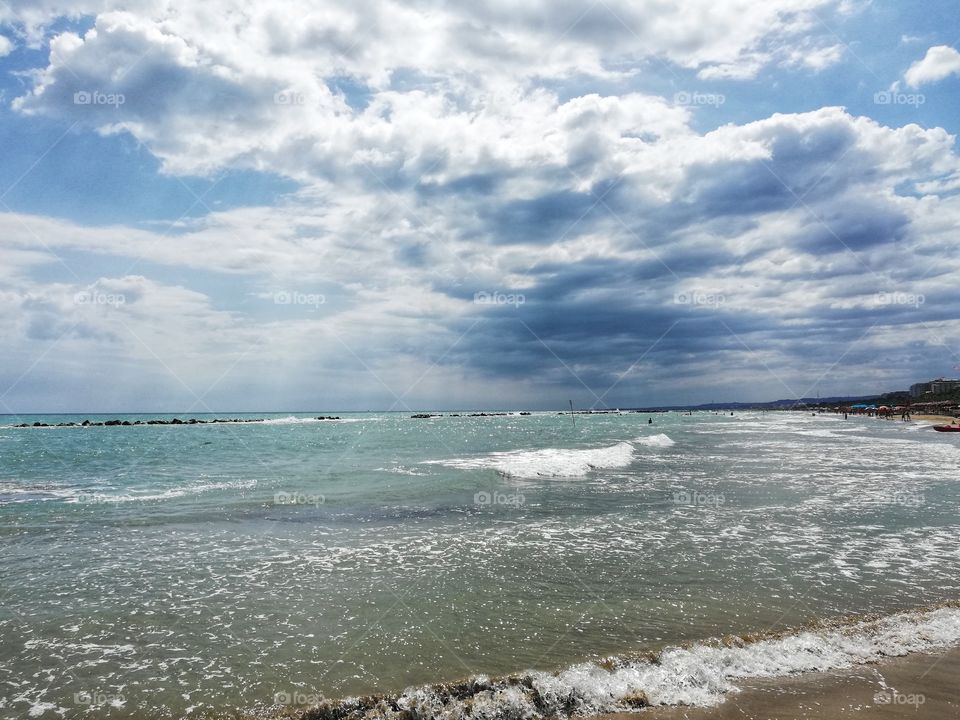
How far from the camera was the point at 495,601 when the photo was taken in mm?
10109

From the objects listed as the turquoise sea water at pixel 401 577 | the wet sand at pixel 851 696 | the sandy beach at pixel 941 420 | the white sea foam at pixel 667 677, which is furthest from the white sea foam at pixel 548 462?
the sandy beach at pixel 941 420

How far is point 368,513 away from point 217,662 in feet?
35.3

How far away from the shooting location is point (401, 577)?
11.6 m

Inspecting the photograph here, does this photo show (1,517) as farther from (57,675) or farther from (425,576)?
(425,576)

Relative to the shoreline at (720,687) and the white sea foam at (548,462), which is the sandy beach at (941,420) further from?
the shoreline at (720,687)

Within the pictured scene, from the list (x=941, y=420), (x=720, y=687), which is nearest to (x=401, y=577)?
(x=720, y=687)

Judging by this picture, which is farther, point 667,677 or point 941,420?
point 941,420

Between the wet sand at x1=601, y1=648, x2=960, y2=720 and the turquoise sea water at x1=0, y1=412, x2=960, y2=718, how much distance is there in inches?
57.1

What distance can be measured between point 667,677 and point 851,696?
7.39ft

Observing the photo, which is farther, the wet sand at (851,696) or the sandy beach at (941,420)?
the sandy beach at (941,420)

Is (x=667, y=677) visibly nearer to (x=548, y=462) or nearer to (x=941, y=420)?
(x=548, y=462)

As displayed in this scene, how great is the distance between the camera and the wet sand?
6383 millimetres

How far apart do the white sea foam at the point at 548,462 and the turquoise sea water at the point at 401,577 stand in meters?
5.95

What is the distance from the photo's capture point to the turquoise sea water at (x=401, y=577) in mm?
7672
